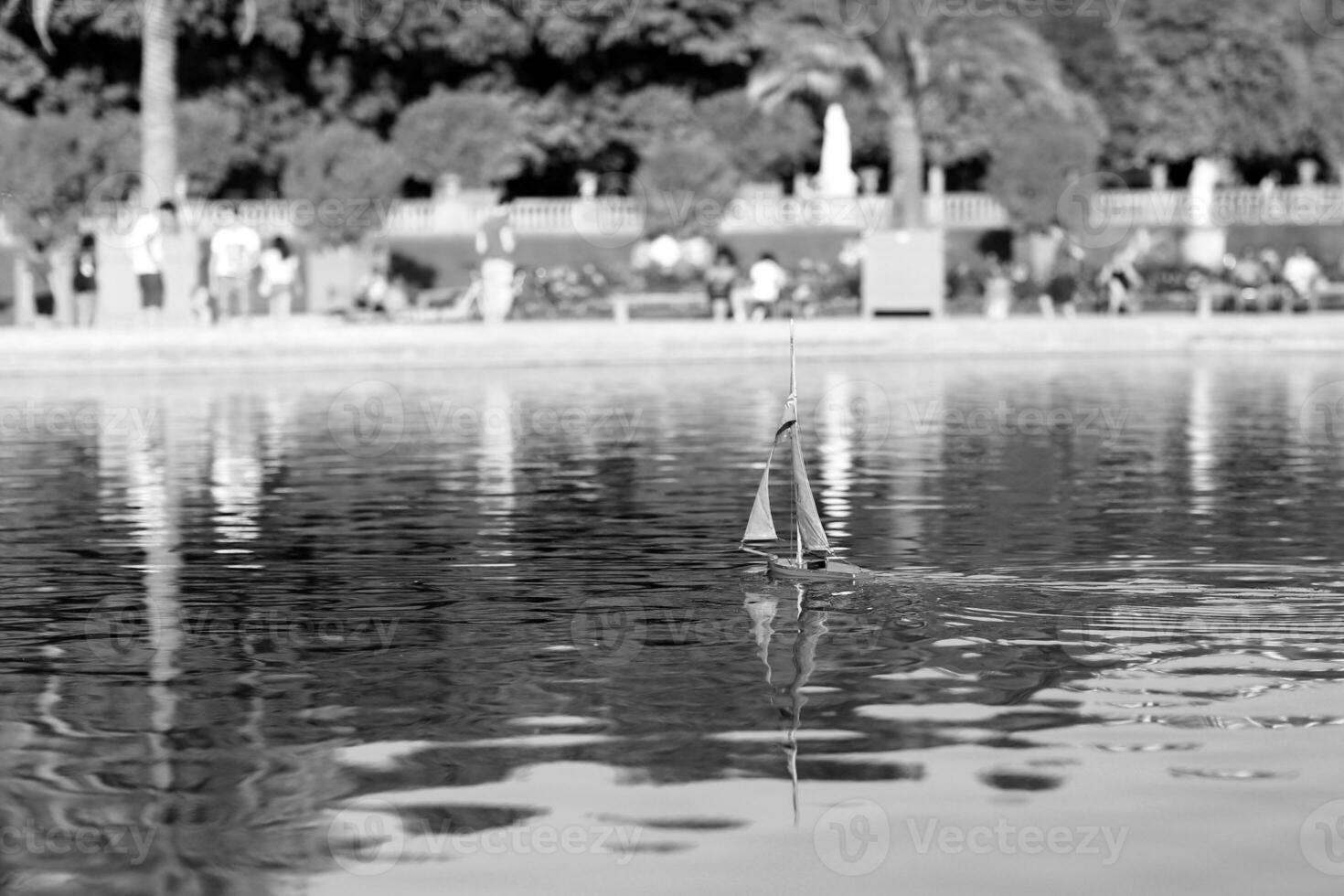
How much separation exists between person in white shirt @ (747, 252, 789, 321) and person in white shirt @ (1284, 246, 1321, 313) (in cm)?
869

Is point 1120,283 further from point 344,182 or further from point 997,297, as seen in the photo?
point 344,182

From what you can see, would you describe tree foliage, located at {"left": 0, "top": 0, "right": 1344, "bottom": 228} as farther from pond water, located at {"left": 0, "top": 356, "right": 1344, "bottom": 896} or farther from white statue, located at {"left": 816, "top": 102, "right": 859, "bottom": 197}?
pond water, located at {"left": 0, "top": 356, "right": 1344, "bottom": 896}

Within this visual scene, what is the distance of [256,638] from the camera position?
1064cm

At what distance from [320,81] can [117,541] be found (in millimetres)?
38218

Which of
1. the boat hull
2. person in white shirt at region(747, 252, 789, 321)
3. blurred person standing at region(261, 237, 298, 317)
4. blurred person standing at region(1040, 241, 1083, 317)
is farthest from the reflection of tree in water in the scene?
blurred person standing at region(1040, 241, 1083, 317)

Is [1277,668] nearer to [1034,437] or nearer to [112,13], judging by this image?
[1034,437]

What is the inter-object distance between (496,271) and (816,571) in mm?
25774

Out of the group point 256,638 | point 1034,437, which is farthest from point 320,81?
point 256,638

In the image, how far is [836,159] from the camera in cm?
4872

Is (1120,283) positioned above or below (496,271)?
below

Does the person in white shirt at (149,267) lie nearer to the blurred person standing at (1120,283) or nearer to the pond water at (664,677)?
the blurred person standing at (1120,283)

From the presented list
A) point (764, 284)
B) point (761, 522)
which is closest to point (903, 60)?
point (764, 284)

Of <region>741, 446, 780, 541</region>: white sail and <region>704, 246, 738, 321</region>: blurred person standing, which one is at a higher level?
<region>704, 246, 738, 321</region>: blurred person standing

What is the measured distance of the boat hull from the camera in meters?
12.2
